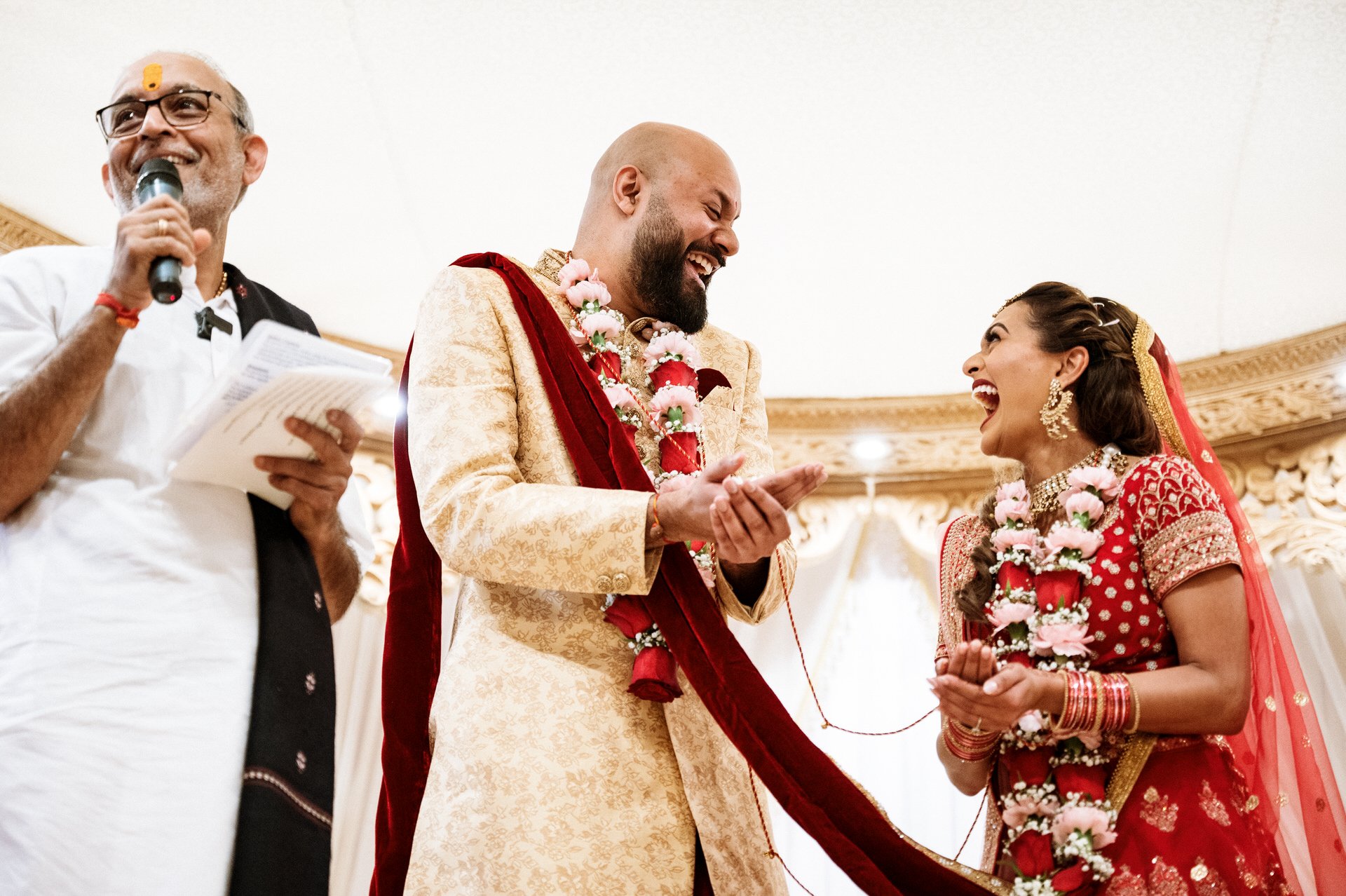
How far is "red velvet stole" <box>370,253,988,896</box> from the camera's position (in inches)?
66.1

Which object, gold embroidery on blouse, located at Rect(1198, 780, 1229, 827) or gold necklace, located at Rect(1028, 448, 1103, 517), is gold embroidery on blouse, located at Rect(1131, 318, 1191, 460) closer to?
gold necklace, located at Rect(1028, 448, 1103, 517)

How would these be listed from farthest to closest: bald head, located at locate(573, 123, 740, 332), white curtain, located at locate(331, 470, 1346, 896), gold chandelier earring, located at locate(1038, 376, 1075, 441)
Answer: white curtain, located at locate(331, 470, 1346, 896), gold chandelier earring, located at locate(1038, 376, 1075, 441), bald head, located at locate(573, 123, 740, 332)

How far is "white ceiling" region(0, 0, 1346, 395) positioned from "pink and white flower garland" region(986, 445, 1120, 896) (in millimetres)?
1972

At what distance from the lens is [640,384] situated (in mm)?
2072

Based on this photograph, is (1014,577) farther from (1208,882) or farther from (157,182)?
(157,182)

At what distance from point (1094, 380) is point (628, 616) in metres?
1.22

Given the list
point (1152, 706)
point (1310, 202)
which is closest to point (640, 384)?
point (1152, 706)

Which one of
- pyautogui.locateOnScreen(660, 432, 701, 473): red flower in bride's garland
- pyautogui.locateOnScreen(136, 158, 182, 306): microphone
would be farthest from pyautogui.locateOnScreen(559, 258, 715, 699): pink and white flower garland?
pyautogui.locateOnScreen(136, 158, 182, 306): microphone

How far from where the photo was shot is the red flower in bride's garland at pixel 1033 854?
78.5 inches

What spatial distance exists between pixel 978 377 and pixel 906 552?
2.46 metres

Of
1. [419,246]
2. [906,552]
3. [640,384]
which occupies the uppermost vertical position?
[419,246]

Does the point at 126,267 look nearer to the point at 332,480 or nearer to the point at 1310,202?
the point at 332,480

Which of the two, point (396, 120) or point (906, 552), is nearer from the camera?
point (396, 120)

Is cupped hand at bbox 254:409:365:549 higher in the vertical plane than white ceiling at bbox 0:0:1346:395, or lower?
lower
